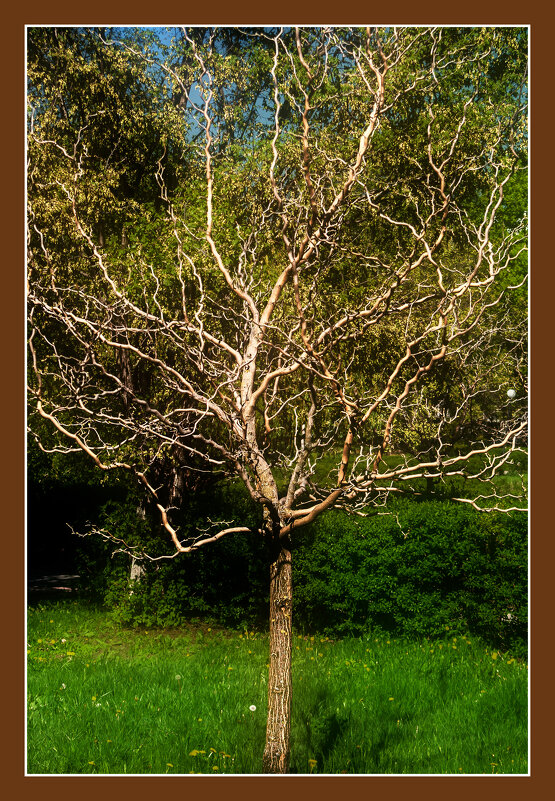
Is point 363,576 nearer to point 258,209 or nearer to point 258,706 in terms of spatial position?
point 258,706

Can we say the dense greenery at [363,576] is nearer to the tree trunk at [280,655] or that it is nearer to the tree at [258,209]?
the tree at [258,209]

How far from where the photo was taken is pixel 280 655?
17.0 feet

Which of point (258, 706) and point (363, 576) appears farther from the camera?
point (363, 576)

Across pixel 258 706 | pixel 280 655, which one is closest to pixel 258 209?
pixel 280 655

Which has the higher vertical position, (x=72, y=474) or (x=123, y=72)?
(x=123, y=72)

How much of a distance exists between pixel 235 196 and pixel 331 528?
13.7 ft

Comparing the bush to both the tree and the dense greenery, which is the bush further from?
the tree

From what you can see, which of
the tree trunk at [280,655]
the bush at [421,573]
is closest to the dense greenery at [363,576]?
the bush at [421,573]

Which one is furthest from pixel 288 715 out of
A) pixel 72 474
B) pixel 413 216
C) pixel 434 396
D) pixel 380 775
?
pixel 413 216

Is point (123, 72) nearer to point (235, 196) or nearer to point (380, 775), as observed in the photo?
point (235, 196)

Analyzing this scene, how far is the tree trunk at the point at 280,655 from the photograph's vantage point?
518 cm

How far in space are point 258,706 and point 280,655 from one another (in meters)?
1.75

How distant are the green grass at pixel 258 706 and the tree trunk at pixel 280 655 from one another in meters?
0.62

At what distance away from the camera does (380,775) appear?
17.6 feet
